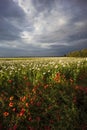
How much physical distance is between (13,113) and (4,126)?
51cm

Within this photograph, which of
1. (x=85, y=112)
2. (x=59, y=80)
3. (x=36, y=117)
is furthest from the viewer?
(x=59, y=80)

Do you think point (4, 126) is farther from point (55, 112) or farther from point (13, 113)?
point (55, 112)

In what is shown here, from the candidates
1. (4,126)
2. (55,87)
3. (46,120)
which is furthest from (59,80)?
(4,126)

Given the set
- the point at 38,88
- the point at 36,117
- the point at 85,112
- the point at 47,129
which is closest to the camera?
the point at 47,129

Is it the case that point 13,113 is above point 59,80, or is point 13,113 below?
below

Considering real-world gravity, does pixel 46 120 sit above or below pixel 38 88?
below

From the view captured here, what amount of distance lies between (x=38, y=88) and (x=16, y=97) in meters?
0.75

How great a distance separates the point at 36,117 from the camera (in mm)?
6223

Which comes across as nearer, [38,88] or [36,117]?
[36,117]

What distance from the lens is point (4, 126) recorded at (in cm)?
595

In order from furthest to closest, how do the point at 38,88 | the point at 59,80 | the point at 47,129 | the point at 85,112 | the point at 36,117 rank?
1. the point at 59,80
2. the point at 38,88
3. the point at 85,112
4. the point at 36,117
5. the point at 47,129

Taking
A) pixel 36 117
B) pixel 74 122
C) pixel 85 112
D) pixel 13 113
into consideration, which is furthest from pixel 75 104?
pixel 13 113

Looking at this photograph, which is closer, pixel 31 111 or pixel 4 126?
pixel 4 126

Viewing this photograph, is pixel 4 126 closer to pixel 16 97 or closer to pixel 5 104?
pixel 5 104
